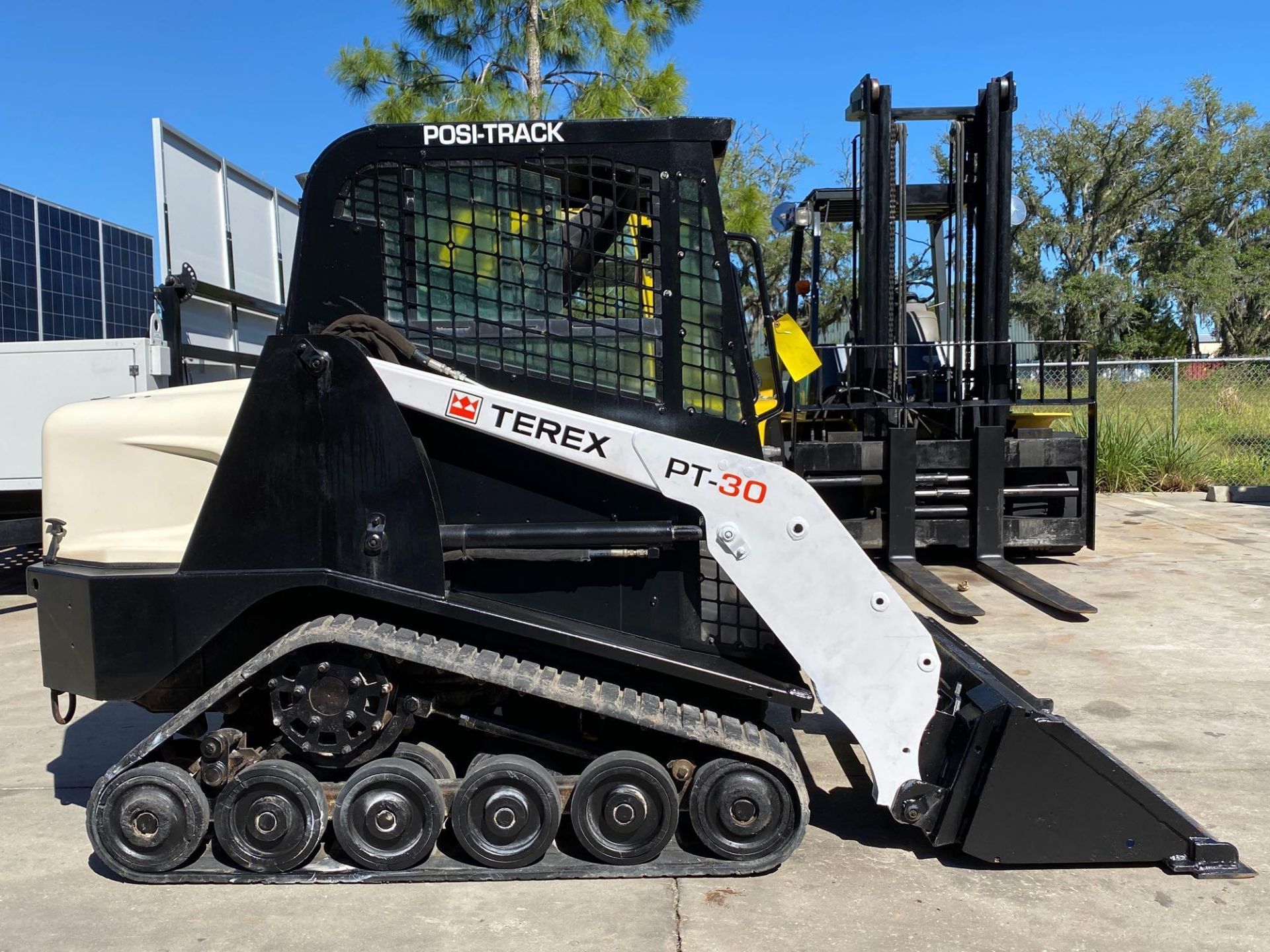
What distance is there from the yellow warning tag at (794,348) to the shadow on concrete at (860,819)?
1.63 meters

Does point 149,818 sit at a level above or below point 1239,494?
below

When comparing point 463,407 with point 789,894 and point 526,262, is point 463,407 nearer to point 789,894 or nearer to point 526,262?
point 526,262

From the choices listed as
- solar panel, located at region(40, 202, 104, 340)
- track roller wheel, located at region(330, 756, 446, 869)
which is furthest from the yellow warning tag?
solar panel, located at region(40, 202, 104, 340)

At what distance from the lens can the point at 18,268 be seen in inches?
1005

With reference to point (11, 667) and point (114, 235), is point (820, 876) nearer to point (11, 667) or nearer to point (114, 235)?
point (11, 667)

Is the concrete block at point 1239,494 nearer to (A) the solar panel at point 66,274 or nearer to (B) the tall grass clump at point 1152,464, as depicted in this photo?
(B) the tall grass clump at point 1152,464

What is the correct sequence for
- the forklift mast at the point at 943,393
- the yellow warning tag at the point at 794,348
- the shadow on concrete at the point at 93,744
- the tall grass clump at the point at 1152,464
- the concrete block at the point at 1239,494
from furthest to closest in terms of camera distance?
the tall grass clump at the point at 1152,464 → the concrete block at the point at 1239,494 → the forklift mast at the point at 943,393 → the shadow on concrete at the point at 93,744 → the yellow warning tag at the point at 794,348

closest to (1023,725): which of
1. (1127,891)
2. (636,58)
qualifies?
(1127,891)

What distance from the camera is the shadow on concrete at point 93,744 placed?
454 cm

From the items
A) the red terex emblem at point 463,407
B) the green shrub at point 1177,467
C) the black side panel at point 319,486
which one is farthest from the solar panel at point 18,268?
the red terex emblem at point 463,407

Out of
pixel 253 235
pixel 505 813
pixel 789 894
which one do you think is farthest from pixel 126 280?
pixel 789 894

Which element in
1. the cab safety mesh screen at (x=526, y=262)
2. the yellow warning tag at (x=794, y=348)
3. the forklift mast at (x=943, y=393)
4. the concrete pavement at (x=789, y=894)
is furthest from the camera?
the forklift mast at (x=943, y=393)

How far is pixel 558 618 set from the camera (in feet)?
11.8

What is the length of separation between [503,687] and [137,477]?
143cm
